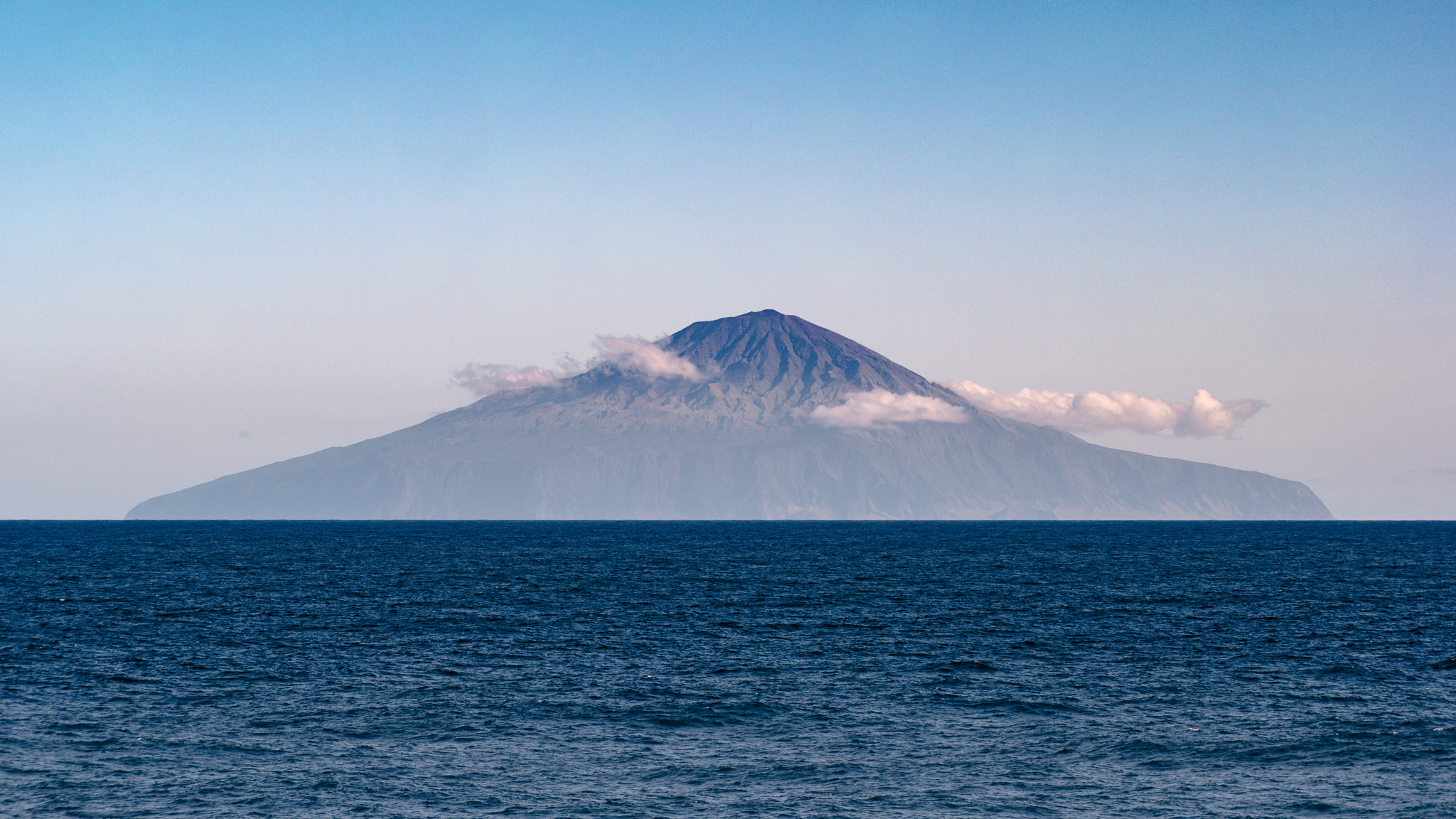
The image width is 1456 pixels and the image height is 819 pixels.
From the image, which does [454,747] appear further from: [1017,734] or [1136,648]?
[1136,648]

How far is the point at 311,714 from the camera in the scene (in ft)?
137

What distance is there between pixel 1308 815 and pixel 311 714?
32916 mm

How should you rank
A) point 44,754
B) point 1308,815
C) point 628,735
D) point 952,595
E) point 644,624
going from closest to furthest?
point 1308,815 < point 44,754 < point 628,735 < point 644,624 < point 952,595

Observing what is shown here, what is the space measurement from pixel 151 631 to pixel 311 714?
2908 cm

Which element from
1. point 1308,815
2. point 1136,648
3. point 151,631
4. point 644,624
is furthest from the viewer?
point 644,624

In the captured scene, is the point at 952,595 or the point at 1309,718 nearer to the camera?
the point at 1309,718

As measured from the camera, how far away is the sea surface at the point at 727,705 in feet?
105

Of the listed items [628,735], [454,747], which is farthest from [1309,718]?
[454,747]

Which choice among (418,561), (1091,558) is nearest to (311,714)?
(418,561)

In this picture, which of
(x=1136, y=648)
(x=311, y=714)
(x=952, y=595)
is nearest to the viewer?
(x=311, y=714)

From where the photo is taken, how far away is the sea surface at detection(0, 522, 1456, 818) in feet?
105

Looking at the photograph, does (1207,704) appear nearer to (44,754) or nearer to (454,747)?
(454,747)

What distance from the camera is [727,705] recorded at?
144 feet

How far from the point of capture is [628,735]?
128 feet
